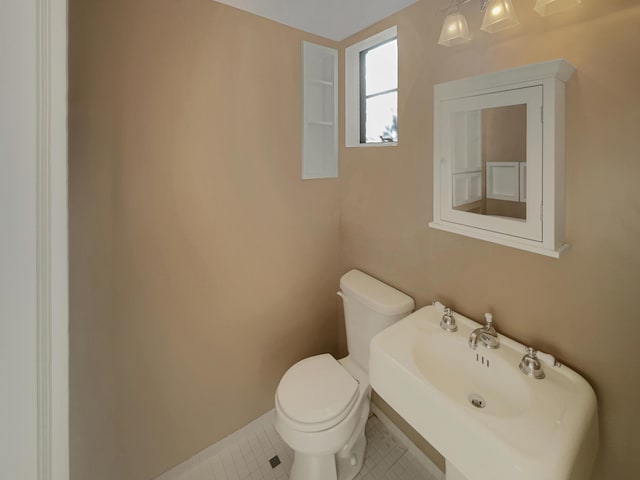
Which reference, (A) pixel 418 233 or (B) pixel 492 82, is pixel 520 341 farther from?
(B) pixel 492 82

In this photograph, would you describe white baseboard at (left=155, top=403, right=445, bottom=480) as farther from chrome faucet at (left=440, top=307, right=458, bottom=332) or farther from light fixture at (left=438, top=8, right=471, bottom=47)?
light fixture at (left=438, top=8, right=471, bottom=47)

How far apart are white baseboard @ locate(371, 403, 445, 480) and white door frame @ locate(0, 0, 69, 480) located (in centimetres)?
158

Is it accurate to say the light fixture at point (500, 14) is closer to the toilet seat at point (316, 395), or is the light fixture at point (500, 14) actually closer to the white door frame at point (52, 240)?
the white door frame at point (52, 240)

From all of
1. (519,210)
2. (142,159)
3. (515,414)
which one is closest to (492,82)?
(519,210)

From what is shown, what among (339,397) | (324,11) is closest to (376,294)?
(339,397)

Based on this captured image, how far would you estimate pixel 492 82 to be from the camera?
1.00 metres

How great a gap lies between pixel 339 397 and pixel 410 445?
644 mm

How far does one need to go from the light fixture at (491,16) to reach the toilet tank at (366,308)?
112cm

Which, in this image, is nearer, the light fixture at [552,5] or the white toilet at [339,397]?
the light fixture at [552,5]

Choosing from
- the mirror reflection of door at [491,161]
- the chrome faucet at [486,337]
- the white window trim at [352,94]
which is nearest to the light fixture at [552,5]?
the mirror reflection of door at [491,161]

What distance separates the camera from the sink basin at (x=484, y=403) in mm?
732

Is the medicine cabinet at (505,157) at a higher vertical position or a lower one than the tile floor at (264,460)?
higher

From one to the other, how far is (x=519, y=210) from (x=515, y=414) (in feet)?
2.16

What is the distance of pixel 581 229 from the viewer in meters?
0.94
